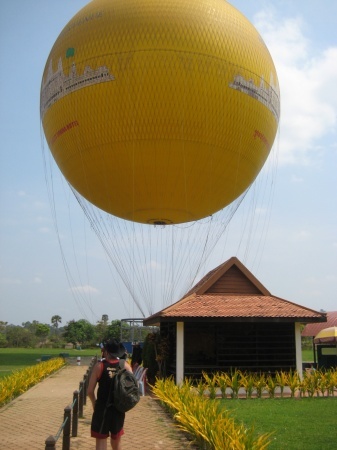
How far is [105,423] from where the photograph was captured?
5.93m

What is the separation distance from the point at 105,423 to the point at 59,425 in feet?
15.1

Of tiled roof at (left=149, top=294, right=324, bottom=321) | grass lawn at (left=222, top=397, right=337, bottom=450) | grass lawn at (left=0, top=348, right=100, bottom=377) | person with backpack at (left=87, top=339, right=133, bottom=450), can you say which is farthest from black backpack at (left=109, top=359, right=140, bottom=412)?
grass lawn at (left=0, top=348, right=100, bottom=377)

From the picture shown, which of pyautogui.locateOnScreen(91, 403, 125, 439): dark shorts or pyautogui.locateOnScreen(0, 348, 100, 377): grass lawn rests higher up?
pyautogui.locateOnScreen(91, 403, 125, 439): dark shorts

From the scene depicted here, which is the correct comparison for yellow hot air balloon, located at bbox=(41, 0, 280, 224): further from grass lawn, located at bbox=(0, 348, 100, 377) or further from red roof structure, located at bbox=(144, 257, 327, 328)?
grass lawn, located at bbox=(0, 348, 100, 377)

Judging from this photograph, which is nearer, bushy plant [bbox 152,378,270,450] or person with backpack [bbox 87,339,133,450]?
person with backpack [bbox 87,339,133,450]

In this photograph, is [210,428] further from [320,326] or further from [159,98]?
[320,326]

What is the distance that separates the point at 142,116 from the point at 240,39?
3489 mm

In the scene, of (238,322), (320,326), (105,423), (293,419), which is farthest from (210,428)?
(320,326)

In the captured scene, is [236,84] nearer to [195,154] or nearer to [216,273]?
[195,154]

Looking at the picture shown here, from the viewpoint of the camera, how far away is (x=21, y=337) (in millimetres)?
97000

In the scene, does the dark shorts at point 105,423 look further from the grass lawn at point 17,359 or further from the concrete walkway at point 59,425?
the grass lawn at point 17,359

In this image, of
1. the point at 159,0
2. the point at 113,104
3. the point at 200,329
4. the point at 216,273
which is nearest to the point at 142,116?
the point at 113,104

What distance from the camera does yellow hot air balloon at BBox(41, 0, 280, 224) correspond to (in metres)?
12.5

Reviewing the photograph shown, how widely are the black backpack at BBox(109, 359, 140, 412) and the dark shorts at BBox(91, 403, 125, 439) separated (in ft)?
0.56
